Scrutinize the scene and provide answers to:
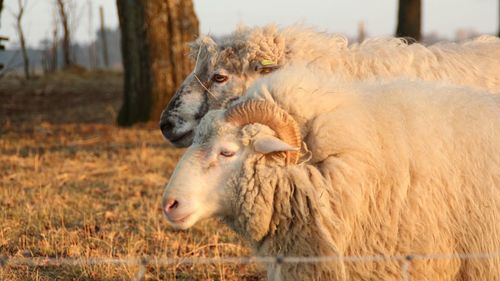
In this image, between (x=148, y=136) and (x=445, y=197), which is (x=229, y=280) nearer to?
(x=445, y=197)

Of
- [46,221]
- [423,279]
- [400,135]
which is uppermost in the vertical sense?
[400,135]

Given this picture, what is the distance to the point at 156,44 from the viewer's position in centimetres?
1355

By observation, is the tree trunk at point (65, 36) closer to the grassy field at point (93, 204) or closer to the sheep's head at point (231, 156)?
the grassy field at point (93, 204)

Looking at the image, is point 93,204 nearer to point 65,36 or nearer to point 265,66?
point 265,66

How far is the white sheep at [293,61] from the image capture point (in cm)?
650

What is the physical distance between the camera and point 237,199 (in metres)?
4.31

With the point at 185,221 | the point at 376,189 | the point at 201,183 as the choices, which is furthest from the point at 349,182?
the point at 185,221

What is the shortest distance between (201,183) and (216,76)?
2526 mm

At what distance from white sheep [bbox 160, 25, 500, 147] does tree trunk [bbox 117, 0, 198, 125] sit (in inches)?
269

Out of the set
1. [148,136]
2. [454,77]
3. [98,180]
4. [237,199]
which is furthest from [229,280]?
[148,136]

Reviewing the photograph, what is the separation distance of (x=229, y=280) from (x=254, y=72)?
1847 mm

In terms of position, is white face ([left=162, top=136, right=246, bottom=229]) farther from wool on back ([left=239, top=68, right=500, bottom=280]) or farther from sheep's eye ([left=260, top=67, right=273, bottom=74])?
sheep's eye ([left=260, top=67, right=273, bottom=74])

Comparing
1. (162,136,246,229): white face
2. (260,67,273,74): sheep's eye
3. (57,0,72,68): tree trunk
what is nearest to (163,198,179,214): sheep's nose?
(162,136,246,229): white face

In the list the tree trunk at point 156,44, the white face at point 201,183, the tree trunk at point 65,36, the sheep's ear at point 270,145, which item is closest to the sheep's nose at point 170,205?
the white face at point 201,183
